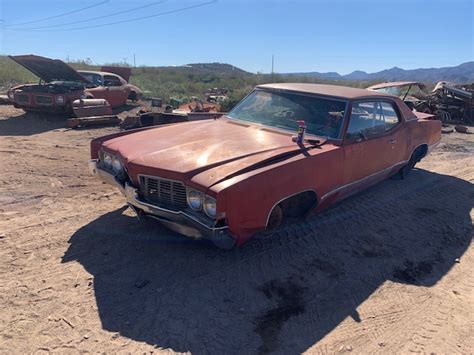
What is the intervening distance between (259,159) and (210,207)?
27.6 inches

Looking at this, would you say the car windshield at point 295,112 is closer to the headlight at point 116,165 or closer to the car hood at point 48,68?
the headlight at point 116,165

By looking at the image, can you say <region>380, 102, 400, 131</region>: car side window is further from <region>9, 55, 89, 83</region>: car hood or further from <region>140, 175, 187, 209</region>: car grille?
<region>9, 55, 89, 83</region>: car hood

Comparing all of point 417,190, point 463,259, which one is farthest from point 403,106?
point 463,259

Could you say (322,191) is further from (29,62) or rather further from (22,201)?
(29,62)

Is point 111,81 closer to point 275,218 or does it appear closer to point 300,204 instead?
point 300,204

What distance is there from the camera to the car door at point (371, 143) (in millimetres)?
4383

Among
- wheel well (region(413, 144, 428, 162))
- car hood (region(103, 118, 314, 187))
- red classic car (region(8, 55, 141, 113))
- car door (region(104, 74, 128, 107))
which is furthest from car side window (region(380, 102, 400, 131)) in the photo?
car door (region(104, 74, 128, 107))

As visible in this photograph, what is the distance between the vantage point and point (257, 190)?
10.6ft

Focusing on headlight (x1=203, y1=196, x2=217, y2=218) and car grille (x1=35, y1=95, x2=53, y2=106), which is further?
car grille (x1=35, y1=95, x2=53, y2=106)

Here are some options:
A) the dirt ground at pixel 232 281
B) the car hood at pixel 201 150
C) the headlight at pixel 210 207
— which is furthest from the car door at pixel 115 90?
the headlight at pixel 210 207

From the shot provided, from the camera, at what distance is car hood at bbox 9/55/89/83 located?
978 centimetres

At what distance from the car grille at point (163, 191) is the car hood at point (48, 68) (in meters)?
7.86

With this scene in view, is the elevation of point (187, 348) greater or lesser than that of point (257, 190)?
lesser

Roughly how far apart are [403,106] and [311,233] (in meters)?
2.70
